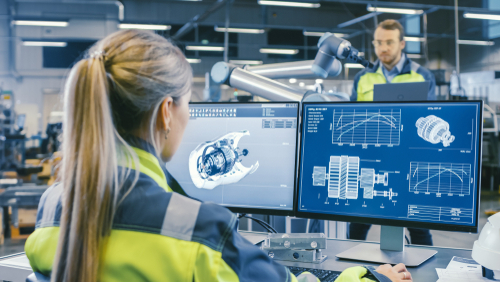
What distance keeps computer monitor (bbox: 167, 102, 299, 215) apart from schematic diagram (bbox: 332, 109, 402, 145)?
12cm

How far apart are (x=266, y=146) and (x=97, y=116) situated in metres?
0.63

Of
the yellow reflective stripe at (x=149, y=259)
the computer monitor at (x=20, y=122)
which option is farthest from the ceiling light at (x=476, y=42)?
the yellow reflective stripe at (x=149, y=259)

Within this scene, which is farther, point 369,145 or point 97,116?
point 369,145

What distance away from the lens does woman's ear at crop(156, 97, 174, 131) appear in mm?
666

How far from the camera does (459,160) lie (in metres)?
0.98

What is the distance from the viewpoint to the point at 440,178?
0.99 meters

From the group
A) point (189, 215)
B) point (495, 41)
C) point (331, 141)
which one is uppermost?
point (495, 41)

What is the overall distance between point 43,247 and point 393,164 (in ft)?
2.62

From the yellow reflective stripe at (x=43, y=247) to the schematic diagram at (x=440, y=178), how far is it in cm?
81

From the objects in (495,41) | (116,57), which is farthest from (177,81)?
(495,41)

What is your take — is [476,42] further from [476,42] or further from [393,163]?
[393,163]

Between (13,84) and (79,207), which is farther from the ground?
(13,84)

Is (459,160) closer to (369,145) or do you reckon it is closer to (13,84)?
(369,145)

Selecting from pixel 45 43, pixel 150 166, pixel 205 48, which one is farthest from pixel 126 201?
pixel 205 48
